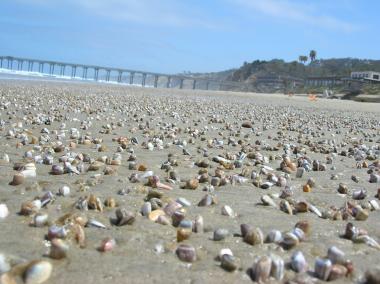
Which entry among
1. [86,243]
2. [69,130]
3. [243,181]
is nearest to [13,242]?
[86,243]

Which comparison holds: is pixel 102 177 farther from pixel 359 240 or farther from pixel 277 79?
pixel 277 79

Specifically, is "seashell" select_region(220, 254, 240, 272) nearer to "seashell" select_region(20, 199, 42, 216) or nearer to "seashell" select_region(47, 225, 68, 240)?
"seashell" select_region(47, 225, 68, 240)

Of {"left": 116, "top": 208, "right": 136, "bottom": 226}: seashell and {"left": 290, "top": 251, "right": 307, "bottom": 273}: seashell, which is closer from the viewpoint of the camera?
{"left": 290, "top": 251, "right": 307, "bottom": 273}: seashell

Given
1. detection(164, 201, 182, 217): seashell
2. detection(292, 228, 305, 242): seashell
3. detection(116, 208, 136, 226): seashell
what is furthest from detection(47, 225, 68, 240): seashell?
detection(292, 228, 305, 242): seashell

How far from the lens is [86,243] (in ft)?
7.20

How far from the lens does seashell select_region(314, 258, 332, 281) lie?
193cm

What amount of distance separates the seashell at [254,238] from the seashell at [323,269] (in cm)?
40

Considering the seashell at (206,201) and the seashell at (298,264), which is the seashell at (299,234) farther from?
the seashell at (206,201)

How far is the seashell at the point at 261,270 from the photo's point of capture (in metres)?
1.90

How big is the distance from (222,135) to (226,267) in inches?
246

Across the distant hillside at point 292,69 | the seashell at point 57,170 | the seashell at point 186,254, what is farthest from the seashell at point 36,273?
the distant hillside at point 292,69

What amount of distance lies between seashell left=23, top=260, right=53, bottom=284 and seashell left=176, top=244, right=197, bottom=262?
1.86 feet

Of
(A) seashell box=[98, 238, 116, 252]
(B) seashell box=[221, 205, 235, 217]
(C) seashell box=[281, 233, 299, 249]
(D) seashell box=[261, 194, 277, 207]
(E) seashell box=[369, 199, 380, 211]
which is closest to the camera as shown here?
(A) seashell box=[98, 238, 116, 252]

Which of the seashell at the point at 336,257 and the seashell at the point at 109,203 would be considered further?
the seashell at the point at 109,203
